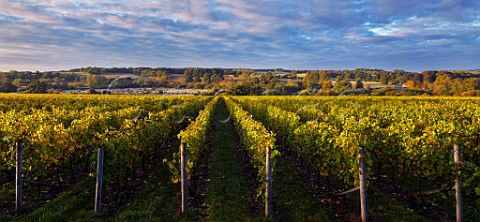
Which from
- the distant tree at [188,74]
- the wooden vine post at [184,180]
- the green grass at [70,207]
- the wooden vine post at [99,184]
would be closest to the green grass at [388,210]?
the wooden vine post at [184,180]

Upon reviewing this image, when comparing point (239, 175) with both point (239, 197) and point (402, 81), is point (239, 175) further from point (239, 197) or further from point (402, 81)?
point (402, 81)

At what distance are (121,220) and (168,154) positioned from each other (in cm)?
674

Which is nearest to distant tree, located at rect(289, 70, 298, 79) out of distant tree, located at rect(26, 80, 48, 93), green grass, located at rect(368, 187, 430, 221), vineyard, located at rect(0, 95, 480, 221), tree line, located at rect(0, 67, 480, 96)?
tree line, located at rect(0, 67, 480, 96)

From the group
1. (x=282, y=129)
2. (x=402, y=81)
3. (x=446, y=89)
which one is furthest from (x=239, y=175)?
(x=402, y=81)

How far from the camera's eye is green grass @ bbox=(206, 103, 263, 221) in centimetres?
668

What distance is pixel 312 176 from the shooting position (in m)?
9.95

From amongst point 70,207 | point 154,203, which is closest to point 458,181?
point 154,203

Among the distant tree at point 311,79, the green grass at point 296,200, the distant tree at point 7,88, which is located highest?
the distant tree at point 311,79

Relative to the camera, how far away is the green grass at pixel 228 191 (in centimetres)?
668

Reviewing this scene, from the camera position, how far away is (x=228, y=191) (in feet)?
27.0

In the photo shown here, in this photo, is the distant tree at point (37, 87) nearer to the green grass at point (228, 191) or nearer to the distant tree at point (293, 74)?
the green grass at point (228, 191)

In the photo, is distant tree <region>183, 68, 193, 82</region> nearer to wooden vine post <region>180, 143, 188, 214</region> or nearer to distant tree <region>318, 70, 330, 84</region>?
distant tree <region>318, 70, 330, 84</region>

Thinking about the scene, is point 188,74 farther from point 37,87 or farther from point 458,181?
point 458,181

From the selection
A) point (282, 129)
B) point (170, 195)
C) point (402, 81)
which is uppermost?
point (402, 81)
